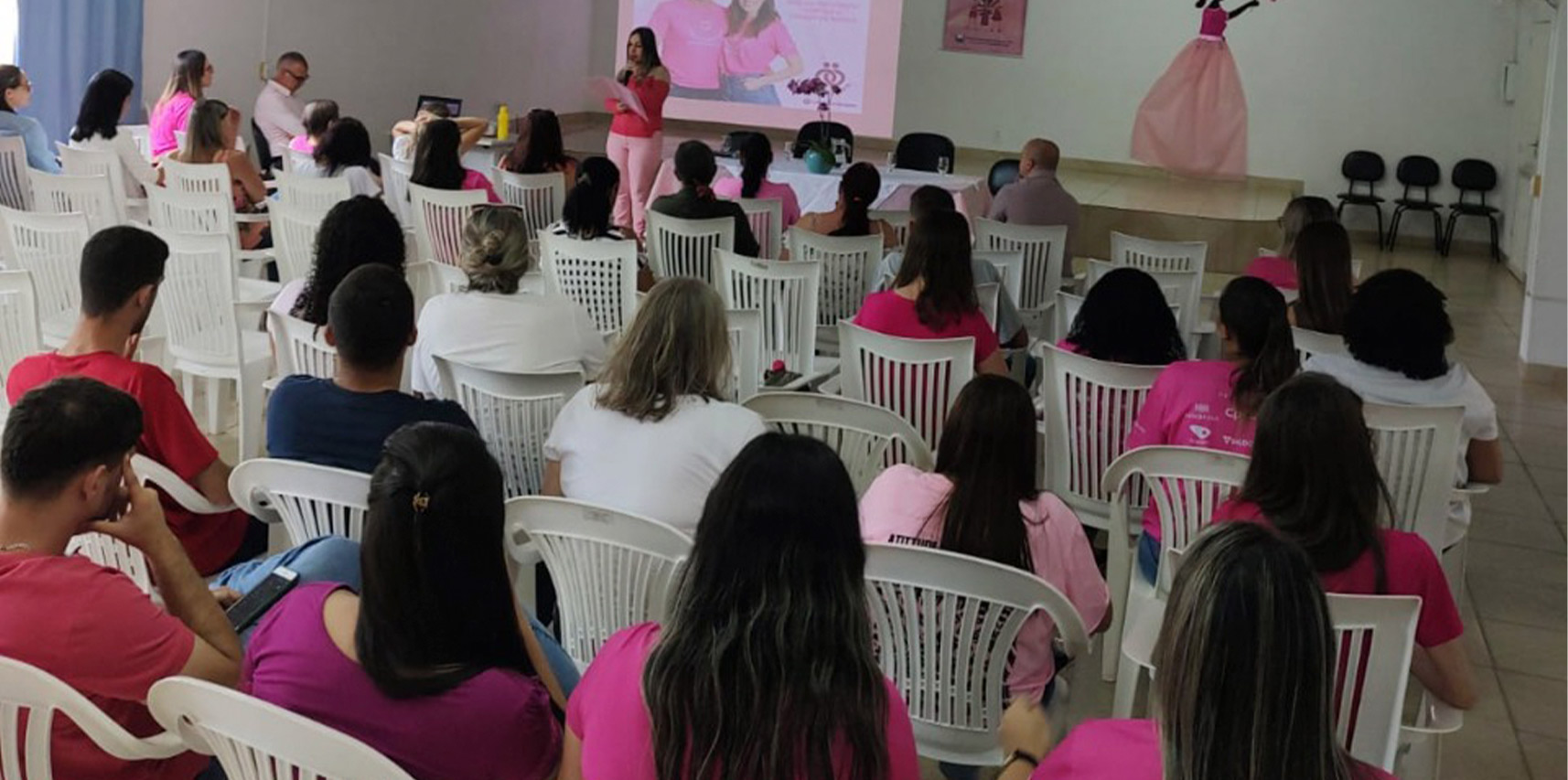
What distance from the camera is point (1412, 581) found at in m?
2.55

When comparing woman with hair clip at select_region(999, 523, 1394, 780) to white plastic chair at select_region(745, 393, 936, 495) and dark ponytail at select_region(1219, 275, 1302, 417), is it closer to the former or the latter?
white plastic chair at select_region(745, 393, 936, 495)

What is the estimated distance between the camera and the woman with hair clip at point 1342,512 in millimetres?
2535

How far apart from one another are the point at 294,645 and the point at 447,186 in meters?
4.99

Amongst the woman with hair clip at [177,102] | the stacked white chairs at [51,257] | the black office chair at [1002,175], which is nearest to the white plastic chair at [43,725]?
the stacked white chairs at [51,257]

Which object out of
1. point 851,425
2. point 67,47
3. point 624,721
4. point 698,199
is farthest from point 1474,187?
point 624,721

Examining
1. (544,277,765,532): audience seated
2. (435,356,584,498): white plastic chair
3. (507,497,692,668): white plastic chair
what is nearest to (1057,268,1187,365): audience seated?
(544,277,765,532): audience seated

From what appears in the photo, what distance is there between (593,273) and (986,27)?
967 cm

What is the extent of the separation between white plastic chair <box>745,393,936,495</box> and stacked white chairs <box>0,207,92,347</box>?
105 inches

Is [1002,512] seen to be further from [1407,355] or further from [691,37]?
[691,37]

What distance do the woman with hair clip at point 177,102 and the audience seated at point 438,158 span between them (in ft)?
6.21

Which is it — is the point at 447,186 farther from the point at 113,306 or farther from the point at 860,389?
the point at 113,306

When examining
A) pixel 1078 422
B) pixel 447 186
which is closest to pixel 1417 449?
pixel 1078 422

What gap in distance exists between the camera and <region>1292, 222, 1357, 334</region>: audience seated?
15.7 feet

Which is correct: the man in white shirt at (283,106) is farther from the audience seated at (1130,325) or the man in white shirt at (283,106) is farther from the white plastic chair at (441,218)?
the audience seated at (1130,325)
